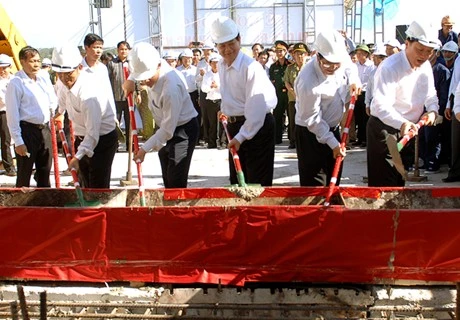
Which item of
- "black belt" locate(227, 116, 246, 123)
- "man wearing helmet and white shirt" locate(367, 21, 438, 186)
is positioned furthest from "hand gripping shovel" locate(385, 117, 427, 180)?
"black belt" locate(227, 116, 246, 123)

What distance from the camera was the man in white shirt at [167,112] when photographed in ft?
15.8

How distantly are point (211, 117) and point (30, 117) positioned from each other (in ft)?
17.4

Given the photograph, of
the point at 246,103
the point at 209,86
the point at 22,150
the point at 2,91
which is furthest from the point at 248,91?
the point at 209,86

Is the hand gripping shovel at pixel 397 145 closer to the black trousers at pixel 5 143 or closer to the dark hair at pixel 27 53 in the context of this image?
the dark hair at pixel 27 53

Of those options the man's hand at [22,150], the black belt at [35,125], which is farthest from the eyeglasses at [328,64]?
Result: the black belt at [35,125]

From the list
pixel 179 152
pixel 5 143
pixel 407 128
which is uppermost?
pixel 407 128

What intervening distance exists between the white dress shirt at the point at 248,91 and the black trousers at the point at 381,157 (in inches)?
37.8

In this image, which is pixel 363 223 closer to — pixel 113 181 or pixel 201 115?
pixel 113 181

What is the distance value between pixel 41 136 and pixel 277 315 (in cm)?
409

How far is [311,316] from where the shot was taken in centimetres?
372

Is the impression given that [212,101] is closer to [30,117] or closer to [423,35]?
[30,117]

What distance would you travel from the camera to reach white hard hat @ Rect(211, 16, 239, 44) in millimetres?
4996

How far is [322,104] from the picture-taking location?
5.09m

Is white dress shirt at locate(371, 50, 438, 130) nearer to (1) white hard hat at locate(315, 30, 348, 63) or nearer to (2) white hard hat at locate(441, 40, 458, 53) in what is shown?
(1) white hard hat at locate(315, 30, 348, 63)
